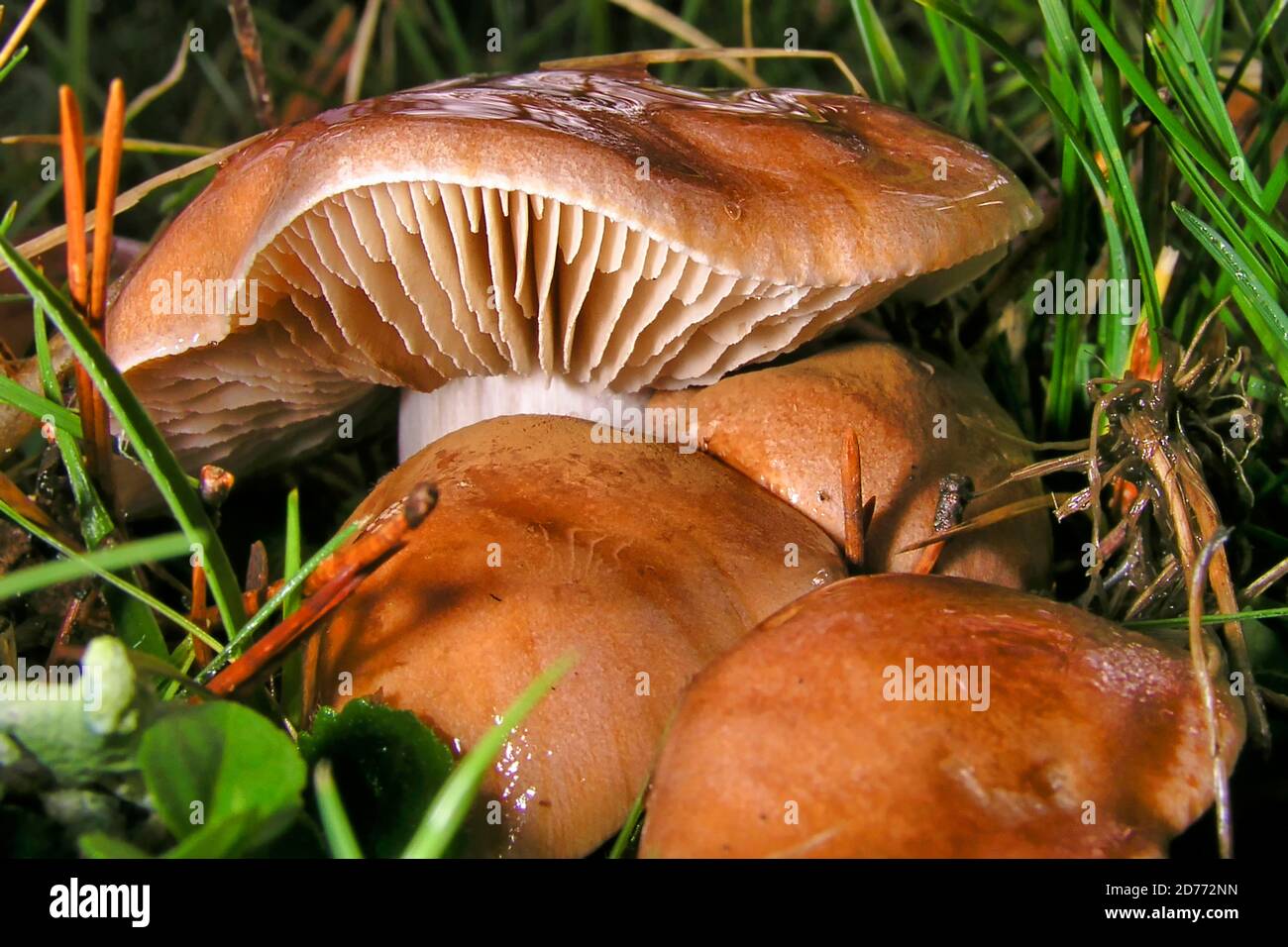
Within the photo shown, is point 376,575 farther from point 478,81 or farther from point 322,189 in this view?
point 478,81

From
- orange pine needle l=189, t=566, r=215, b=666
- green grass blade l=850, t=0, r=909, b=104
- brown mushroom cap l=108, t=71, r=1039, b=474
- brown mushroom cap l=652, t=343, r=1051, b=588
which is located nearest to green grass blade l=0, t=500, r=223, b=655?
orange pine needle l=189, t=566, r=215, b=666

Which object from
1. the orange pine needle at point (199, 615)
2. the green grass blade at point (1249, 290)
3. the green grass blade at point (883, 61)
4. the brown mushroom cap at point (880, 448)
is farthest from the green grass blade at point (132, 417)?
the green grass blade at point (883, 61)

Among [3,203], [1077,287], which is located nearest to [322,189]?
[1077,287]

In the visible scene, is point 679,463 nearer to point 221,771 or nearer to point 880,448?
point 880,448

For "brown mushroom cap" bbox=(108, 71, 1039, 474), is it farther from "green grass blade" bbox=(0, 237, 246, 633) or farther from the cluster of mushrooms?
"green grass blade" bbox=(0, 237, 246, 633)

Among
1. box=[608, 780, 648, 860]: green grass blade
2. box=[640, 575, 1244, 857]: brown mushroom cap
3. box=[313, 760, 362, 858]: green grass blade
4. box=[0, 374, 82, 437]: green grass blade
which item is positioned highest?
box=[0, 374, 82, 437]: green grass blade

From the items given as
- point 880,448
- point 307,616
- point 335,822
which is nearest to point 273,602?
point 307,616
